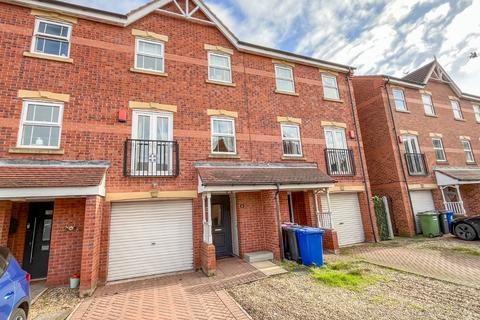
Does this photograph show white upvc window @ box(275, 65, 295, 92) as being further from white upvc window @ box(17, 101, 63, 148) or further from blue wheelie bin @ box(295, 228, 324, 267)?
white upvc window @ box(17, 101, 63, 148)

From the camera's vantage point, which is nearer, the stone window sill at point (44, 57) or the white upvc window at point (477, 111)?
the stone window sill at point (44, 57)

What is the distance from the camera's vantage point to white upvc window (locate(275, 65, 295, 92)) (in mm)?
11219

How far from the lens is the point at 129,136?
25.9ft

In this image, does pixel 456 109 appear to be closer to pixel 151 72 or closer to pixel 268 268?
pixel 268 268

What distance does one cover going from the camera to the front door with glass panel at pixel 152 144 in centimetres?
781

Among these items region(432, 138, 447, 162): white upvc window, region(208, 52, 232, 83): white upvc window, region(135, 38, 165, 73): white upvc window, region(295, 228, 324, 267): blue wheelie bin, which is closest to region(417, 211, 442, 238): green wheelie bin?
region(432, 138, 447, 162): white upvc window

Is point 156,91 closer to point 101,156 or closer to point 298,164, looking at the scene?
point 101,156

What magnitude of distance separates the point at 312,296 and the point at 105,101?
8.44 metres

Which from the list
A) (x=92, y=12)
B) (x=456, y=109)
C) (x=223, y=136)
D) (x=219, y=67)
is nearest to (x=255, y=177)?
(x=223, y=136)

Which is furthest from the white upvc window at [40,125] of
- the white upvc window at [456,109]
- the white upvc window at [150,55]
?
the white upvc window at [456,109]

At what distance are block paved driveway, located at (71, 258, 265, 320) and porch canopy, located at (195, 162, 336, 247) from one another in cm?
129

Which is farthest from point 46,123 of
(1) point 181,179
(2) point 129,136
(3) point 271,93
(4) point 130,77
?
(3) point 271,93

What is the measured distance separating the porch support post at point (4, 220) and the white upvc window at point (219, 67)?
7712 mm

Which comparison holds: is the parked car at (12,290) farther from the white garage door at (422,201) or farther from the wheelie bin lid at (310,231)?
the white garage door at (422,201)
